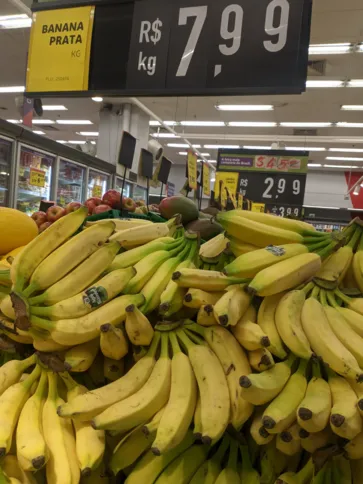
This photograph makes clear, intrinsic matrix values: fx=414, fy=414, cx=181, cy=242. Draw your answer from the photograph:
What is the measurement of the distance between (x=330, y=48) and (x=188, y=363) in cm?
599

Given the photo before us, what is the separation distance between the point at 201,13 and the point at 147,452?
192 cm

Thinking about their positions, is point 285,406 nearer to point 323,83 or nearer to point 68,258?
point 68,258

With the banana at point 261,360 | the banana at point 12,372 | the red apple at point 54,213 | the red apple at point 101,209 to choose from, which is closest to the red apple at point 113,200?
the red apple at point 101,209

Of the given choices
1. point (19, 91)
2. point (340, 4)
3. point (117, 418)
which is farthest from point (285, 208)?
point (19, 91)

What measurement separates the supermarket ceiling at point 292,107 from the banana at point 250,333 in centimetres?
481

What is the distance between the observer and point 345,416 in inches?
30.3

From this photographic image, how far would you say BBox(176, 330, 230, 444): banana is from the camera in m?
0.84

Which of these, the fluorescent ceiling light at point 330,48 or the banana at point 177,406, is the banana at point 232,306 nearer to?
the banana at point 177,406

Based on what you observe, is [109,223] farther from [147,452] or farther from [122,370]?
[147,452]

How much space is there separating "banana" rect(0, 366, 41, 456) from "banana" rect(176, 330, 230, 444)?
0.41 metres

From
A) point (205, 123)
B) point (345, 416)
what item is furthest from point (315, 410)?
point (205, 123)

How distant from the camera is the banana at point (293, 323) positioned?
91cm

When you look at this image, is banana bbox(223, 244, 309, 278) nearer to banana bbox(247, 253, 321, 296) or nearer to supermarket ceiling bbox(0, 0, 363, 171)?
banana bbox(247, 253, 321, 296)

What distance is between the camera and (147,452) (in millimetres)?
981
